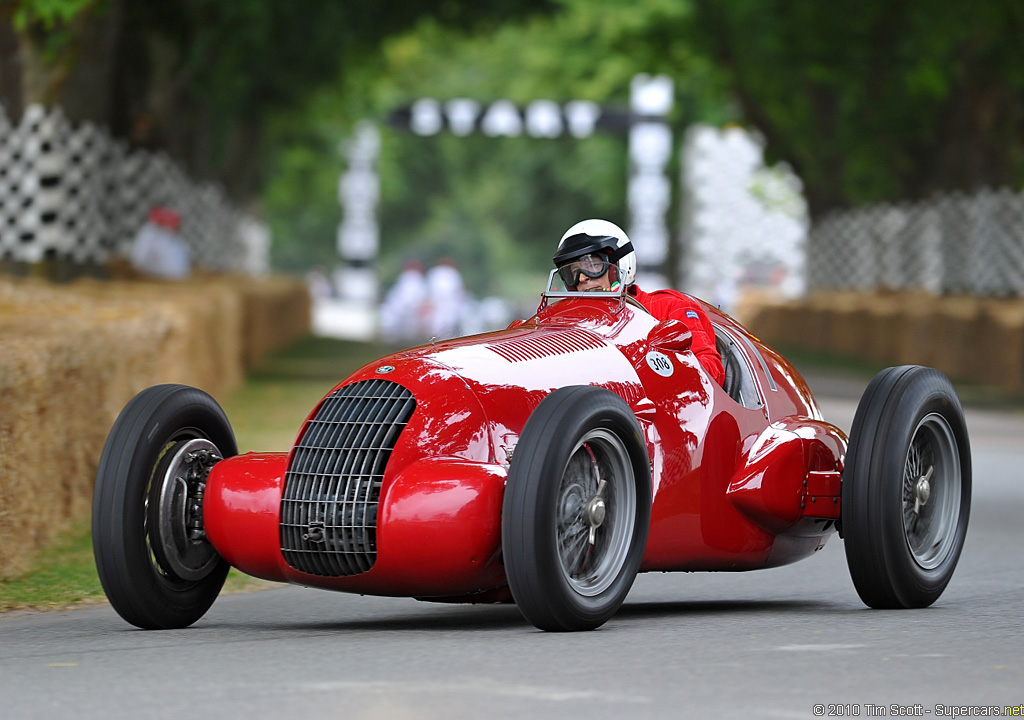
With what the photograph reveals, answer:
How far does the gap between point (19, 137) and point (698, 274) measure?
4587 cm

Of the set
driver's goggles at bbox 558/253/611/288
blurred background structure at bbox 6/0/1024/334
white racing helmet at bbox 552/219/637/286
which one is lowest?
driver's goggles at bbox 558/253/611/288

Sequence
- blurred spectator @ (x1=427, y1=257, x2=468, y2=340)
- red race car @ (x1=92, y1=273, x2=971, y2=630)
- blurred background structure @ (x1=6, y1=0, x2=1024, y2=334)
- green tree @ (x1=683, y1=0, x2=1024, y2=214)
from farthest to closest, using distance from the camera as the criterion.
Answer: blurred spectator @ (x1=427, y1=257, x2=468, y2=340), green tree @ (x1=683, y1=0, x2=1024, y2=214), blurred background structure @ (x1=6, y1=0, x2=1024, y2=334), red race car @ (x1=92, y1=273, x2=971, y2=630)

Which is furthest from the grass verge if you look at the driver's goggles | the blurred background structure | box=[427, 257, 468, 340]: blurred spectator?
the blurred background structure

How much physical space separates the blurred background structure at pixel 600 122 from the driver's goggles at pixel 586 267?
4.09 feet

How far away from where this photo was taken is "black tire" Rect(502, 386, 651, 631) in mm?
6336

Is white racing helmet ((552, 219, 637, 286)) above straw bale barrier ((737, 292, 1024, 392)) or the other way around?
above

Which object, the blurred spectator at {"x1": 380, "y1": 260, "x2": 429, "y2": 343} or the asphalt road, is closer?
the asphalt road

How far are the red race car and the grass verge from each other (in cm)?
135

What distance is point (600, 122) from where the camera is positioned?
2315 inches

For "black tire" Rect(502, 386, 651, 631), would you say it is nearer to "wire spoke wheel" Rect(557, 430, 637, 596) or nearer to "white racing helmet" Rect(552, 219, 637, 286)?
"wire spoke wheel" Rect(557, 430, 637, 596)

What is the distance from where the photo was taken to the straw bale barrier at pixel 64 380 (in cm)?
867

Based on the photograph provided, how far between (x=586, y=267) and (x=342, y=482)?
1.77m

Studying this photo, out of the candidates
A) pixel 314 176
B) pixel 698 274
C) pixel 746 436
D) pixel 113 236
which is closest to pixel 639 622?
pixel 746 436

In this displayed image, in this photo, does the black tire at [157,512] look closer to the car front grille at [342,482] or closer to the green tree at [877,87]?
the car front grille at [342,482]
